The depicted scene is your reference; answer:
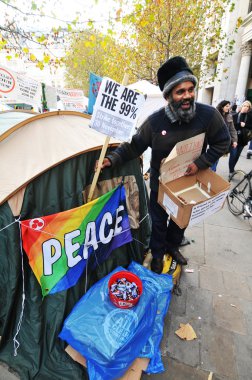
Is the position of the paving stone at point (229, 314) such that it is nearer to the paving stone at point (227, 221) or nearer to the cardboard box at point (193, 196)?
the cardboard box at point (193, 196)

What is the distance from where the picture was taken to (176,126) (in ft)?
7.26

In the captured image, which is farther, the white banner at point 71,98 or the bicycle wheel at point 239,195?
the white banner at point 71,98

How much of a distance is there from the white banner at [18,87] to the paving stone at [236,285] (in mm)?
5906

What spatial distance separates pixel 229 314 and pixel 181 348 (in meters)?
0.67

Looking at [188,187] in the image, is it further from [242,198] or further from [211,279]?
[242,198]

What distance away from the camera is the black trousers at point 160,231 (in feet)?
8.63

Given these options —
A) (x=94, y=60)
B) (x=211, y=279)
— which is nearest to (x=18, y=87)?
(x=211, y=279)

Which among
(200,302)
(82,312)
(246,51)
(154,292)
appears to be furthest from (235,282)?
(246,51)

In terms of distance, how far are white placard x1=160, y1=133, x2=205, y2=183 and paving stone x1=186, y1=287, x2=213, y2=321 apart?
136 cm

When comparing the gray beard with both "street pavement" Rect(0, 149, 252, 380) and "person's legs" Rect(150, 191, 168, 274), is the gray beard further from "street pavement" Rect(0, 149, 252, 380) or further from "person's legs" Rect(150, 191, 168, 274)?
"street pavement" Rect(0, 149, 252, 380)

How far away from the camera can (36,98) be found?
6242mm

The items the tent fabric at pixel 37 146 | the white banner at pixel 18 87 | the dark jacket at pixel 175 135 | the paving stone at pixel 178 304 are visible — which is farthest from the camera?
the white banner at pixel 18 87

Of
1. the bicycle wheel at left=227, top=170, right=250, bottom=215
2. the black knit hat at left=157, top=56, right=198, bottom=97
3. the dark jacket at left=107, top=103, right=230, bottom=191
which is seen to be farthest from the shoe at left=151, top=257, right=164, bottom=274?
the bicycle wheel at left=227, top=170, right=250, bottom=215

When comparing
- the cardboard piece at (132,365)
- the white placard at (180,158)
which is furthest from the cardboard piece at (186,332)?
the white placard at (180,158)
